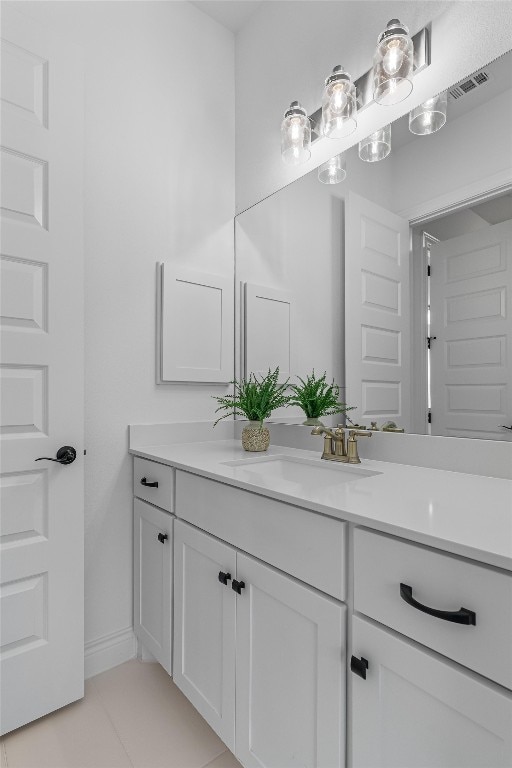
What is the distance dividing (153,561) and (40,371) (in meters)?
0.82

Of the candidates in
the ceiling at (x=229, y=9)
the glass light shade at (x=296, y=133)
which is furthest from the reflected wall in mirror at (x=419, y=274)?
the ceiling at (x=229, y=9)

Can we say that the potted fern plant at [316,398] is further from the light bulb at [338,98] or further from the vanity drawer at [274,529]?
the light bulb at [338,98]

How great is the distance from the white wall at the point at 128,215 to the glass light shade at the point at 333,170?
620 millimetres

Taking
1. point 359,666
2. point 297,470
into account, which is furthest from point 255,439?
point 359,666

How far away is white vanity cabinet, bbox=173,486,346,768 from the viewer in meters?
0.88

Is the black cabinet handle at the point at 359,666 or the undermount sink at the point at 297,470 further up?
the undermount sink at the point at 297,470

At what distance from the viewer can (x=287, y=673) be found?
97 cm

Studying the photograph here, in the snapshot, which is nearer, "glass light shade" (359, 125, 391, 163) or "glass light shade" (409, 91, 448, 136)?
"glass light shade" (409, 91, 448, 136)

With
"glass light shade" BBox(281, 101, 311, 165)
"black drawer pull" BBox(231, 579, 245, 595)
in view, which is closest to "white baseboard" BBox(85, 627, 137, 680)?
"black drawer pull" BBox(231, 579, 245, 595)

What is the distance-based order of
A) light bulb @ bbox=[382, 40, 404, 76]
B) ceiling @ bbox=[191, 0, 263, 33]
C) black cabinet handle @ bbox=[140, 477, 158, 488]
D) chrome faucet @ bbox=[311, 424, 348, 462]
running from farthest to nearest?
ceiling @ bbox=[191, 0, 263, 33] → black cabinet handle @ bbox=[140, 477, 158, 488] → chrome faucet @ bbox=[311, 424, 348, 462] → light bulb @ bbox=[382, 40, 404, 76]

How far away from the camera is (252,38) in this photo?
2.05 m

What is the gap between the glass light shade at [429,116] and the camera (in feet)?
4.19

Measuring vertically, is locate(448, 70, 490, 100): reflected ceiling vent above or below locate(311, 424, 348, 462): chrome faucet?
above

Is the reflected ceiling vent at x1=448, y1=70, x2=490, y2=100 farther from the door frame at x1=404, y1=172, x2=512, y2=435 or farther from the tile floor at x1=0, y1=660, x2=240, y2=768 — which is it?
the tile floor at x1=0, y1=660, x2=240, y2=768
